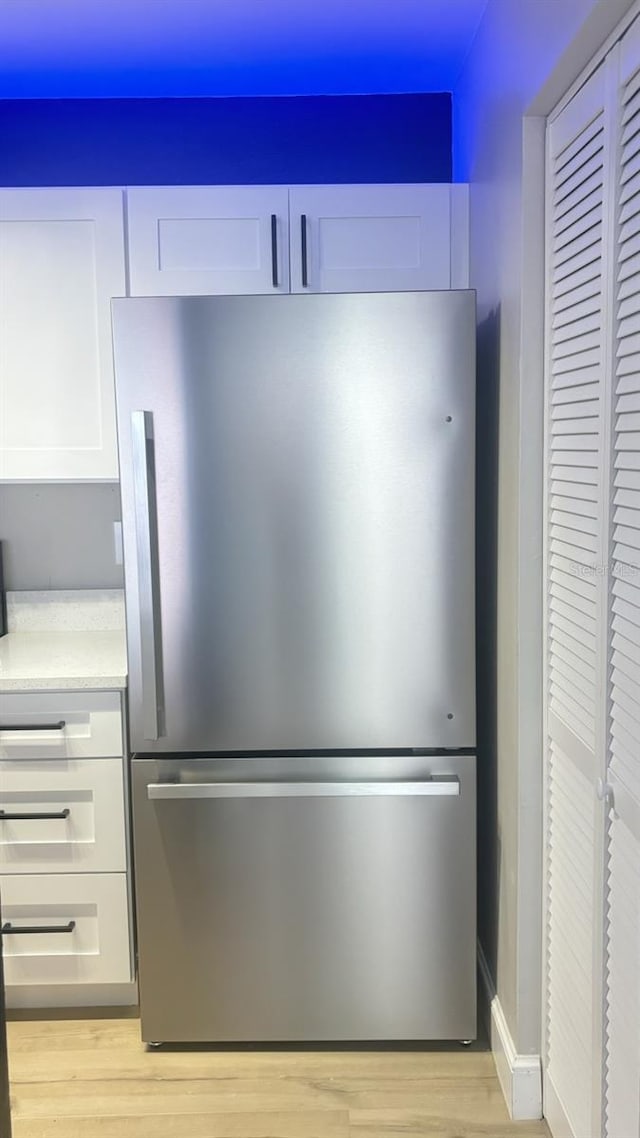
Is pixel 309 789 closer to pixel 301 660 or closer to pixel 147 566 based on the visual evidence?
pixel 301 660

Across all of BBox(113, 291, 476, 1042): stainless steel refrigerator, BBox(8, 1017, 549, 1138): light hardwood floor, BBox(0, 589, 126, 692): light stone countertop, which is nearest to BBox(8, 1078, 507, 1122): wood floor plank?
BBox(8, 1017, 549, 1138): light hardwood floor

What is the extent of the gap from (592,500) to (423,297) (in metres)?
0.68

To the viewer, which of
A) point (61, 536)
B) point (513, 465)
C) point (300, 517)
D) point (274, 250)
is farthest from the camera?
point (61, 536)

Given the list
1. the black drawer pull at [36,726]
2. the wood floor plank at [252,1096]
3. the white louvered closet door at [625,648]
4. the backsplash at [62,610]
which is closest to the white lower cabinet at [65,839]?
the black drawer pull at [36,726]

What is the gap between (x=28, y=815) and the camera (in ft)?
7.57

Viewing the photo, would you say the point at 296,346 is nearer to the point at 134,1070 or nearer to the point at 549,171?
the point at 549,171

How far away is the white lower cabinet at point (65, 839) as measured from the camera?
2.29 metres

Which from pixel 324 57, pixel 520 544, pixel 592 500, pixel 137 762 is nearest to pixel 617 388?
pixel 592 500

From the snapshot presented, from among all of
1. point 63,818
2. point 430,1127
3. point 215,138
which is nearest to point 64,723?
point 63,818

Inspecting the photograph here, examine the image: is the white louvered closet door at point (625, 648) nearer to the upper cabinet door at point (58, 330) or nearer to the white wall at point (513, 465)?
the white wall at point (513, 465)

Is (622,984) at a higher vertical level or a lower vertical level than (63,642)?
lower

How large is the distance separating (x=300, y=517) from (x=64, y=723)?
78cm

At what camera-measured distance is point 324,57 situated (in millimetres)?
2434

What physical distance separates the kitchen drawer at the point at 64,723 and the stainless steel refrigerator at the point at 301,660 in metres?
0.16
